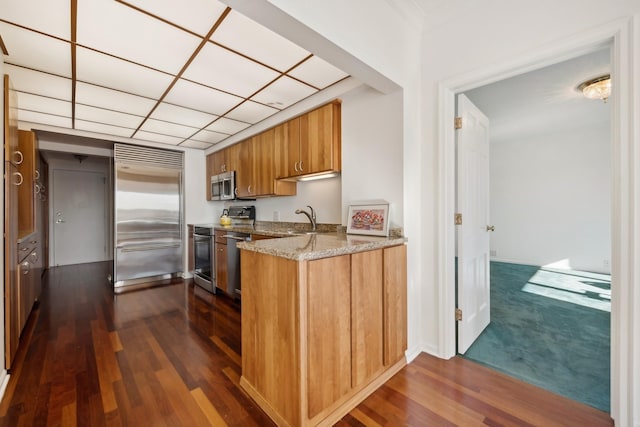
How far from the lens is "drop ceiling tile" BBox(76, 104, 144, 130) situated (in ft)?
9.73

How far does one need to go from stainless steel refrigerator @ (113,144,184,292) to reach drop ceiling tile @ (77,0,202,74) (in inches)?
106

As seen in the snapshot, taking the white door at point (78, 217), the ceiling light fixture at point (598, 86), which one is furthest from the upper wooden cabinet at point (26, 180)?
the ceiling light fixture at point (598, 86)

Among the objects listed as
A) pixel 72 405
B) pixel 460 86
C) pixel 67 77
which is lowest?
pixel 72 405

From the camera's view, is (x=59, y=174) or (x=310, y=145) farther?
(x=59, y=174)

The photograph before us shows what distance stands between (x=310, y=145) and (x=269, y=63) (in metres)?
0.90

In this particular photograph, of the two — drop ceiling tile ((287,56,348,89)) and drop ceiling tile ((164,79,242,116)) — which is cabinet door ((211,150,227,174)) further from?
drop ceiling tile ((287,56,348,89))

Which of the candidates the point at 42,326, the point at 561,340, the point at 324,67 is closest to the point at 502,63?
the point at 324,67

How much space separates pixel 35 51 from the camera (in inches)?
73.9

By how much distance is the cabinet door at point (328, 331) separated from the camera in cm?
132

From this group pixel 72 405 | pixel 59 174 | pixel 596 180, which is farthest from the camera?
pixel 59 174

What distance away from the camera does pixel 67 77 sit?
2.24 m

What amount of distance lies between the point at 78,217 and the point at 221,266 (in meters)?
4.70

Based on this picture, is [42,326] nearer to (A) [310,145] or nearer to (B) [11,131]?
(B) [11,131]

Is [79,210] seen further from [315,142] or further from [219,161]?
[315,142]
